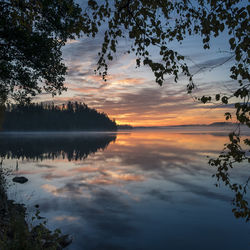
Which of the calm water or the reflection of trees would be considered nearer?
the calm water

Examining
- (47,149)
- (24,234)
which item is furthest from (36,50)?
(47,149)

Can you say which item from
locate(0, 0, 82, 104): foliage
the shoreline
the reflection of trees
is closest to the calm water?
the shoreline

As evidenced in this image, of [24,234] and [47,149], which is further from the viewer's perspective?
[47,149]

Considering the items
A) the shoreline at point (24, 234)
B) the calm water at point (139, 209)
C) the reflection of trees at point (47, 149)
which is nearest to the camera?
the shoreline at point (24, 234)

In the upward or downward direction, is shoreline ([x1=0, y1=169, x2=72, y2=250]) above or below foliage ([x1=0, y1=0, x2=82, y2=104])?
below

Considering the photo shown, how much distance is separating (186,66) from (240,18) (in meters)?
1.23

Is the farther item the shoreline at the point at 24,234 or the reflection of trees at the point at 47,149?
the reflection of trees at the point at 47,149

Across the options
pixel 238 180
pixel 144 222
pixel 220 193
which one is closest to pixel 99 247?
pixel 144 222

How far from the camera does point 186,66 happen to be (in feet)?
14.4

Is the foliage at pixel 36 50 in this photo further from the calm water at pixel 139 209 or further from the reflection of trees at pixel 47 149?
the reflection of trees at pixel 47 149

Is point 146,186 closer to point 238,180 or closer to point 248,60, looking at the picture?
point 238,180

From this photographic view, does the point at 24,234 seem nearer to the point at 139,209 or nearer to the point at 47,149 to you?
the point at 139,209

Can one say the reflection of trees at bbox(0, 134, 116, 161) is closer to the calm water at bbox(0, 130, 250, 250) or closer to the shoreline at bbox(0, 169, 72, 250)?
the calm water at bbox(0, 130, 250, 250)

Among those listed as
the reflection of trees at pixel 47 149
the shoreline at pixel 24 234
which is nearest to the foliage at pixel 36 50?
the shoreline at pixel 24 234
